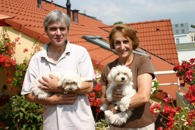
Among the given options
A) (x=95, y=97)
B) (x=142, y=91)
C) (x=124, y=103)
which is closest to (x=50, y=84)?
(x=124, y=103)

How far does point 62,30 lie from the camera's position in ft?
8.93

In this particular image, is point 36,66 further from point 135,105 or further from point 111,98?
point 135,105

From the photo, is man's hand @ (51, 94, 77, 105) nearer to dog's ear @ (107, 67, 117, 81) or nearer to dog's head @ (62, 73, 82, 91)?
dog's head @ (62, 73, 82, 91)

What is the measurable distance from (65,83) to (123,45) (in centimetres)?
69

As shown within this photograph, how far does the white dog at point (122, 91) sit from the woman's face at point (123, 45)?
5.6 inches

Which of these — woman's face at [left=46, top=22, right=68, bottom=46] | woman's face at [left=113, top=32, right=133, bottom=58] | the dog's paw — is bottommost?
the dog's paw

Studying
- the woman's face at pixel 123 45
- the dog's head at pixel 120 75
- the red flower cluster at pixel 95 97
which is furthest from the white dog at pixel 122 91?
the red flower cluster at pixel 95 97

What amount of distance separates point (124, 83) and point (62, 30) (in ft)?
2.79

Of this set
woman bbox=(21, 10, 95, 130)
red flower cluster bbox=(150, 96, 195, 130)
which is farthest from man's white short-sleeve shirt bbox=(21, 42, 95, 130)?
red flower cluster bbox=(150, 96, 195, 130)

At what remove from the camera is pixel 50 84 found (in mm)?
2754

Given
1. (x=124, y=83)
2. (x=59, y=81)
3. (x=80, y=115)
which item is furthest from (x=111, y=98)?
(x=59, y=81)

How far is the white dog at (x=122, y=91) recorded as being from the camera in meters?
2.78

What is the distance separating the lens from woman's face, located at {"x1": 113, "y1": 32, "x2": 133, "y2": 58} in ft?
9.18

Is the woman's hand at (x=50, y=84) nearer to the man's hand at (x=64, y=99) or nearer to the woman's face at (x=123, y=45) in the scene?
the man's hand at (x=64, y=99)
